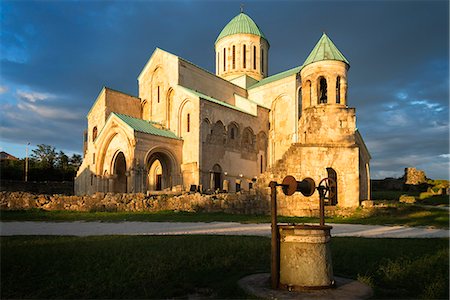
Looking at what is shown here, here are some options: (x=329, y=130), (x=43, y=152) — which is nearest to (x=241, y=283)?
(x=329, y=130)

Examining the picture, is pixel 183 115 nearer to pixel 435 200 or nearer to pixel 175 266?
pixel 435 200

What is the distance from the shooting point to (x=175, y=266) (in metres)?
6.68

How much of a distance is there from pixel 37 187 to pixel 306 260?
3978 cm

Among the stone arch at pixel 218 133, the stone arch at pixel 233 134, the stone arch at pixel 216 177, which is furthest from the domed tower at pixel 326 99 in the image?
the stone arch at pixel 233 134

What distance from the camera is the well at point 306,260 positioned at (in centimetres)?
547

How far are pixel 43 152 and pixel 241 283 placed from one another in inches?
2213

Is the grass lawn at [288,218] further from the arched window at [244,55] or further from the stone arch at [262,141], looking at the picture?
the arched window at [244,55]

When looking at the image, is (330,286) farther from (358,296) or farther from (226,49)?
(226,49)

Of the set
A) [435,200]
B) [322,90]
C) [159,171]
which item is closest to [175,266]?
[322,90]

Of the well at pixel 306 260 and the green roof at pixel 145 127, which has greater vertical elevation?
the green roof at pixel 145 127

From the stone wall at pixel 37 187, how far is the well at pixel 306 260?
37.6 meters

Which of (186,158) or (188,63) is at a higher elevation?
(188,63)

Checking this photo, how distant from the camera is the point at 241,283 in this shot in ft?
18.7

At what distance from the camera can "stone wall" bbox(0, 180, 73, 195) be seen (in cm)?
3700
